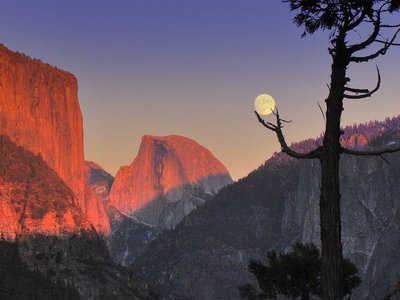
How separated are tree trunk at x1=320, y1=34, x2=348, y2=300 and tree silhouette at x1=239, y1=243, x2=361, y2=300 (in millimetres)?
41554

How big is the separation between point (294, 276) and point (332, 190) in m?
43.9

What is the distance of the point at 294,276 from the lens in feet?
183

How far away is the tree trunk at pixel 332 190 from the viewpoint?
1312 cm

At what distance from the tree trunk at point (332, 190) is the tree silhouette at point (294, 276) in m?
41.6

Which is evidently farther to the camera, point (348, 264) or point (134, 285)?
point (134, 285)

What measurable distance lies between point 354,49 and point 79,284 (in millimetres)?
166378

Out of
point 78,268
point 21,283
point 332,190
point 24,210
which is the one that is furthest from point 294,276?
point 24,210

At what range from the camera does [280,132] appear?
13.9 m

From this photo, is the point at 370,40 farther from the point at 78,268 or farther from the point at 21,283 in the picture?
the point at 78,268

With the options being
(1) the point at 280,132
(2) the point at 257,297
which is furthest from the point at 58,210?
(1) the point at 280,132

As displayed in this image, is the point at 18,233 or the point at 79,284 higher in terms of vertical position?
the point at 18,233

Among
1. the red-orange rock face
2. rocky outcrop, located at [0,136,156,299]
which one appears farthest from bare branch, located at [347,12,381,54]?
the red-orange rock face

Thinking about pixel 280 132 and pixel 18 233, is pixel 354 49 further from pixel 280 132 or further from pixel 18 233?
pixel 18 233

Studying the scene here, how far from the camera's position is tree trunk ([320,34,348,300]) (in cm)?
1312
